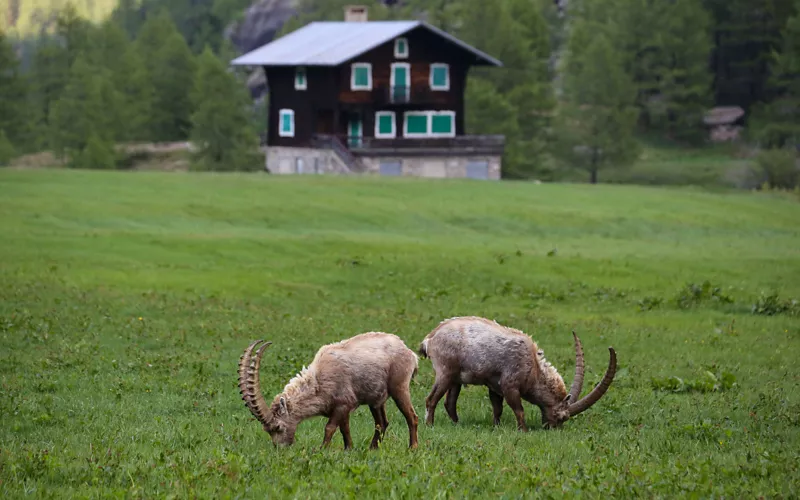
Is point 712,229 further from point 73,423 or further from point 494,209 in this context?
point 73,423

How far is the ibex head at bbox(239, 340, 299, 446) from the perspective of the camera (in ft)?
43.9

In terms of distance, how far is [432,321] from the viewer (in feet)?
87.1

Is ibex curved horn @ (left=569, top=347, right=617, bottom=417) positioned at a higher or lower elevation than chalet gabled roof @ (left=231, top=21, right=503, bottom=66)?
lower

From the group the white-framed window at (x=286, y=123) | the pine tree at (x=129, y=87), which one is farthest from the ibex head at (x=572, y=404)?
the pine tree at (x=129, y=87)

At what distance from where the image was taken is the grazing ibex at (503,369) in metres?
16.5

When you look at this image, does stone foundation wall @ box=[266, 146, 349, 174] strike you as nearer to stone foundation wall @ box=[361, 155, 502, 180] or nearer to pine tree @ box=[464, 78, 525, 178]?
stone foundation wall @ box=[361, 155, 502, 180]

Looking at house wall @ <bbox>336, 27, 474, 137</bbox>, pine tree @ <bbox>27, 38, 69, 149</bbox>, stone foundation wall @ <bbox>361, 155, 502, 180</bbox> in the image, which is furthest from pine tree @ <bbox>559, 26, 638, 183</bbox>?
pine tree @ <bbox>27, 38, 69, 149</bbox>

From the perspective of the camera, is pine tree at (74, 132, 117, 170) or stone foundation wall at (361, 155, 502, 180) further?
pine tree at (74, 132, 117, 170)

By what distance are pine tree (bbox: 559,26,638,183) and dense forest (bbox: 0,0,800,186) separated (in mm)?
107

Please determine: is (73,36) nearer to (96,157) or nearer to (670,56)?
(96,157)

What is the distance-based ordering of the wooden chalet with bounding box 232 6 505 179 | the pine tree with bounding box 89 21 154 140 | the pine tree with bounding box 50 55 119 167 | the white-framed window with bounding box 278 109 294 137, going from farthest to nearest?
the pine tree with bounding box 89 21 154 140 → the pine tree with bounding box 50 55 119 167 → the white-framed window with bounding box 278 109 294 137 → the wooden chalet with bounding box 232 6 505 179

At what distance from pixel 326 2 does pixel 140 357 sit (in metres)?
112

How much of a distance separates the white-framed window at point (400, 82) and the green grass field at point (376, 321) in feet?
78.7

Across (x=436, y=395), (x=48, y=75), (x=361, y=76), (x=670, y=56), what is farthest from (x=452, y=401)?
(x=48, y=75)
